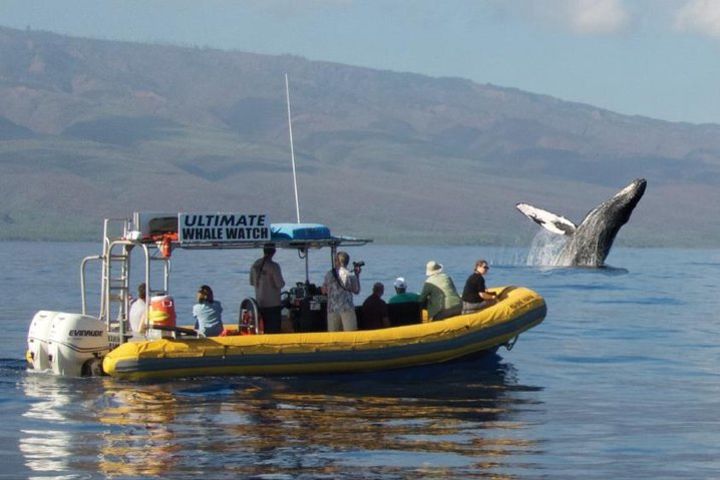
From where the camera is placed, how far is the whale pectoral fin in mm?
47941

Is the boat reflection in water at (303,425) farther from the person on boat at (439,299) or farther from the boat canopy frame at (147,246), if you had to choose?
the boat canopy frame at (147,246)

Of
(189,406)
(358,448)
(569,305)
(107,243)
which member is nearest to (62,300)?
(569,305)

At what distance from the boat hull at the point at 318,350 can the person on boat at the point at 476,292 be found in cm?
51

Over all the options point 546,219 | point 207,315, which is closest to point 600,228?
point 546,219

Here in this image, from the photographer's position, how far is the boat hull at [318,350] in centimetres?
2067

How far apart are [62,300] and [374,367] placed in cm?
2329

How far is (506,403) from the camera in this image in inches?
796

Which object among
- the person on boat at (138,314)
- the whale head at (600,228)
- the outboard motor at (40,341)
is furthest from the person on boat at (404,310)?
the whale head at (600,228)

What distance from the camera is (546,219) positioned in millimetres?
49406

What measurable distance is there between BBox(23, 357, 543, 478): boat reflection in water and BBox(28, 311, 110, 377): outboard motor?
36cm

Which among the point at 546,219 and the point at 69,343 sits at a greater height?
the point at 546,219

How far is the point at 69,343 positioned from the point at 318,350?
11.2 feet

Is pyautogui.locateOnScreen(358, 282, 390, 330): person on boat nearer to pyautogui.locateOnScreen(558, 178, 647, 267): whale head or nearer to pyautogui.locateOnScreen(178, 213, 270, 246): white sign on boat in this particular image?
pyautogui.locateOnScreen(178, 213, 270, 246): white sign on boat

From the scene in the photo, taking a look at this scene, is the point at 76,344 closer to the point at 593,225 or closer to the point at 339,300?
the point at 339,300
